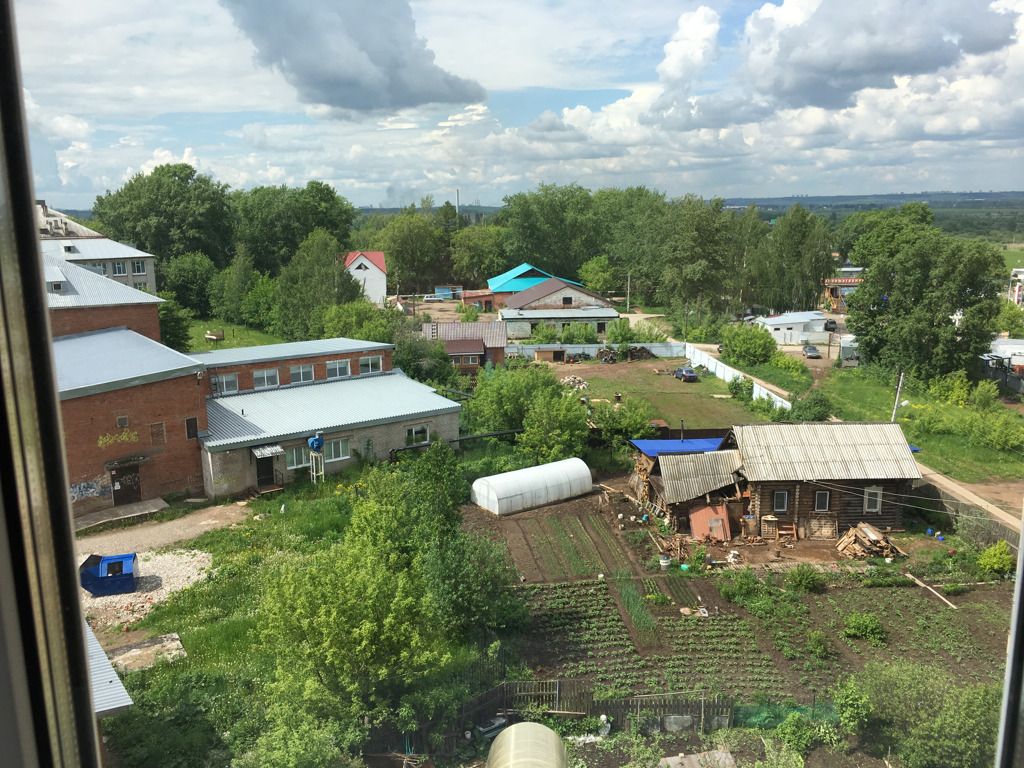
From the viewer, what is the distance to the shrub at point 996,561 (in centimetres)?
1123

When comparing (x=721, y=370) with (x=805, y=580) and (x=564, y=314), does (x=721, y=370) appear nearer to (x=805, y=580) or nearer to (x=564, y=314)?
(x=564, y=314)

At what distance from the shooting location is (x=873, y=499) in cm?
1298

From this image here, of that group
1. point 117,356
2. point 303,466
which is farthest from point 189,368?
point 303,466

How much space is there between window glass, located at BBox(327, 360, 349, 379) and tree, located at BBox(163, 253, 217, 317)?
59.5 feet

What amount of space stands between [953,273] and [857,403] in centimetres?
434

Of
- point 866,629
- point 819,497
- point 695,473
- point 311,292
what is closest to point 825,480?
point 819,497

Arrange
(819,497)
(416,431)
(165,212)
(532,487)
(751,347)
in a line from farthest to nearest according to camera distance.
Answer: (165,212) → (751,347) → (416,431) → (532,487) → (819,497)

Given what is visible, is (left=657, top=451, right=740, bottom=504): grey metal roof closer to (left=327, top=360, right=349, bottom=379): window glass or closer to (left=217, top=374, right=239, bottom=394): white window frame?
(left=327, top=360, right=349, bottom=379): window glass

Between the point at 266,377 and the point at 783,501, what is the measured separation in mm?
11175

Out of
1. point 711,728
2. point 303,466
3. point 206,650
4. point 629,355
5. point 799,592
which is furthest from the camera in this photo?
point 629,355

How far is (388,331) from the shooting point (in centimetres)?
2131

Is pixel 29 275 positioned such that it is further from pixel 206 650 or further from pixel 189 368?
pixel 189 368

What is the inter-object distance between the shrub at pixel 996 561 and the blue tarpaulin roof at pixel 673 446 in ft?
16.4

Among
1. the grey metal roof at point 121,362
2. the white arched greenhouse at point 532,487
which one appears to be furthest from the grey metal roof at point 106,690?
the white arched greenhouse at point 532,487
